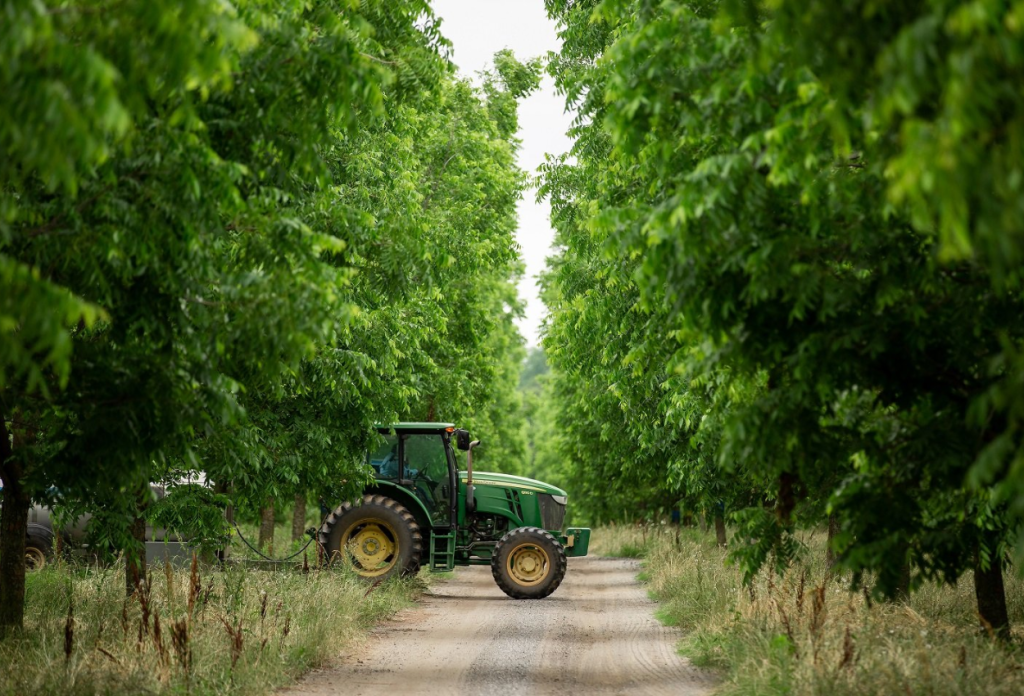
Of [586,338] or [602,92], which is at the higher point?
[602,92]

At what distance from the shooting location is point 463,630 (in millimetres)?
14531

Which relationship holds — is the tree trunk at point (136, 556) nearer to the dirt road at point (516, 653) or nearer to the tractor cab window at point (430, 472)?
the dirt road at point (516, 653)

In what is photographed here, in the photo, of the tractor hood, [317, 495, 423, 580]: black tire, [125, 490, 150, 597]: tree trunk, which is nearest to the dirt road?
[317, 495, 423, 580]: black tire

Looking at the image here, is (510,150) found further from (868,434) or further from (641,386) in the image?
(868,434)

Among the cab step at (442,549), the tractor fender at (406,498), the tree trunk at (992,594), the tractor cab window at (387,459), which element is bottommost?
the tree trunk at (992,594)

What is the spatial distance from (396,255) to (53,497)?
3.81m

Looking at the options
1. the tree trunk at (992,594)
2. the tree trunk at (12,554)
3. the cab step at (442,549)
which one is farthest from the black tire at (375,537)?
the tree trunk at (992,594)

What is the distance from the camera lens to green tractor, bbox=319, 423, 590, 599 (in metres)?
18.9

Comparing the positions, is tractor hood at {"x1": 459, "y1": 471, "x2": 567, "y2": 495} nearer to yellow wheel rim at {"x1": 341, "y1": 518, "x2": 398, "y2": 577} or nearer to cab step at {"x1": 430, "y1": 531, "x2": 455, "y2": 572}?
cab step at {"x1": 430, "y1": 531, "x2": 455, "y2": 572}

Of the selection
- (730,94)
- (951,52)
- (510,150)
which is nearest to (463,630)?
(730,94)

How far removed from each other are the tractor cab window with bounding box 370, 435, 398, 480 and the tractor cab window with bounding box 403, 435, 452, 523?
0.64 feet

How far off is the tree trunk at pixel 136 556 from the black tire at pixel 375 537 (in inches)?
218

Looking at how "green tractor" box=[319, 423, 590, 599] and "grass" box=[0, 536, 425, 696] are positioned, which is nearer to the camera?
"grass" box=[0, 536, 425, 696]

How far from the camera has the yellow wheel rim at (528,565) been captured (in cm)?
1897
